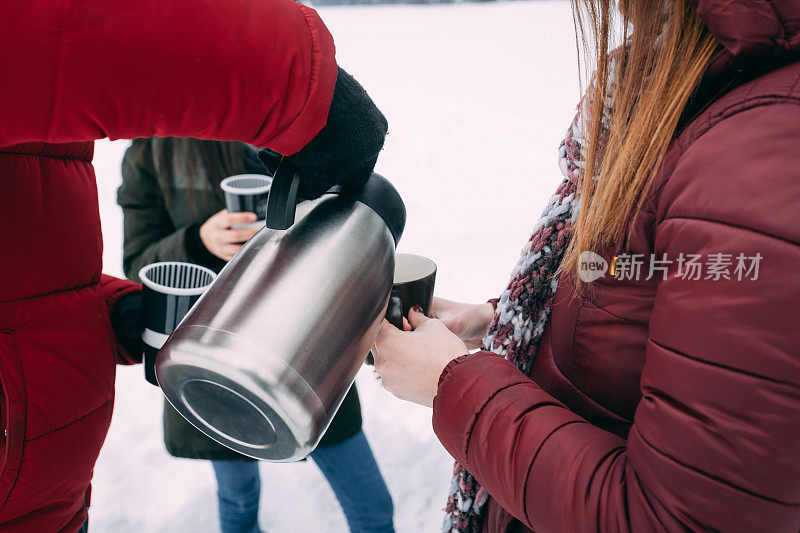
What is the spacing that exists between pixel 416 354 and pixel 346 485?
61 centimetres

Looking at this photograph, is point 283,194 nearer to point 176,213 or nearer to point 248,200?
point 248,200

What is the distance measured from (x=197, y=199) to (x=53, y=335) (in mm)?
563

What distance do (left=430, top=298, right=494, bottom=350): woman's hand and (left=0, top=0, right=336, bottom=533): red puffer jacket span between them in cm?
47

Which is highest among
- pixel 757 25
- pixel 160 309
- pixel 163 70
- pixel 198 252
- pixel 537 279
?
pixel 757 25

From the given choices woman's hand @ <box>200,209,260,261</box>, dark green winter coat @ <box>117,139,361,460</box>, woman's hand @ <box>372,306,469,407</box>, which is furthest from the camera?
dark green winter coat @ <box>117,139,361,460</box>

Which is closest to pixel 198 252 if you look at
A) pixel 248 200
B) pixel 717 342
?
pixel 248 200

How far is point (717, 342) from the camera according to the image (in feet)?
1.18

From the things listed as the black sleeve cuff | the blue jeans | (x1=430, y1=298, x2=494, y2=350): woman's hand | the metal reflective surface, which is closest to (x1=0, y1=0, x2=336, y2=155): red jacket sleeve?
the metal reflective surface

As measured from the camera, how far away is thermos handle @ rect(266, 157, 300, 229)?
508mm

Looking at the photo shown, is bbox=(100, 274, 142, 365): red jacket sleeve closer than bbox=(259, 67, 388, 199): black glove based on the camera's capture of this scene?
No

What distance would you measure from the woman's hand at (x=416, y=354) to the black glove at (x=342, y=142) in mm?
222

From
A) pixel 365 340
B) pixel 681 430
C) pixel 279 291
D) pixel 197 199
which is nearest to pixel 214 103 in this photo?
pixel 279 291

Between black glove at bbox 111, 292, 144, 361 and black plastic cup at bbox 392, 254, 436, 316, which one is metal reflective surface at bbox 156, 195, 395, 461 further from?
black glove at bbox 111, 292, 144, 361

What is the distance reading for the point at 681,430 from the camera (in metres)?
0.38
